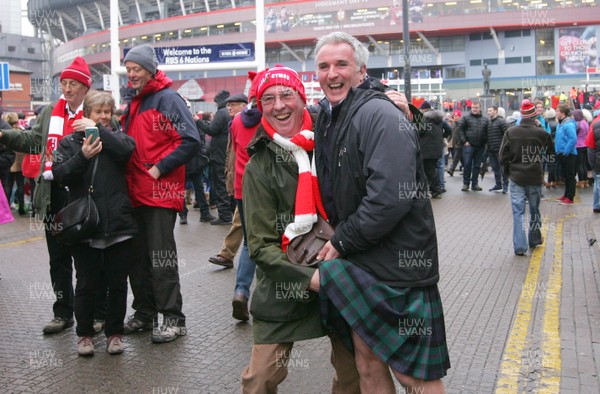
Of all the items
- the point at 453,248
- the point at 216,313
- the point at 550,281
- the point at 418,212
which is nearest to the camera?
the point at 418,212

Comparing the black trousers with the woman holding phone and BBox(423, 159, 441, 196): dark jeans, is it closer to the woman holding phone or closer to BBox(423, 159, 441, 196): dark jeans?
the woman holding phone

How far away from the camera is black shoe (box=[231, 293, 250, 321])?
5.55m

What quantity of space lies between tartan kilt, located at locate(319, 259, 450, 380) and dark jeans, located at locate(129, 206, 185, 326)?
2454 millimetres

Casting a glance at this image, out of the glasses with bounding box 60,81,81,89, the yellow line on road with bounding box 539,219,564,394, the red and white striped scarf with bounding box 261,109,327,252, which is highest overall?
the glasses with bounding box 60,81,81,89

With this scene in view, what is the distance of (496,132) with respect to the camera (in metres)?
15.3

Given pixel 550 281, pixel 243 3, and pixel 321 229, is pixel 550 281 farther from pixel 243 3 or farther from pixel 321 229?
pixel 243 3

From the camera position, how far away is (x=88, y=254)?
15.9 feet

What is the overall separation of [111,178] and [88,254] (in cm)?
60

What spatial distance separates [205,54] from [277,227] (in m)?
14.1

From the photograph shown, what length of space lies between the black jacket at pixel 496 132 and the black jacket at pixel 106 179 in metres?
12.1

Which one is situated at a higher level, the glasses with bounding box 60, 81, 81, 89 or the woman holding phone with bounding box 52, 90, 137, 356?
the glasses with bounding box 60, 81, 81, 89

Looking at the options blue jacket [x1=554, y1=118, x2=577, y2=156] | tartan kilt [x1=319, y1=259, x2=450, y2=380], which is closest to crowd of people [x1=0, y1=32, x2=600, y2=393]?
tartan kilt [x1=319, y1=259, x2=450, y2=380]

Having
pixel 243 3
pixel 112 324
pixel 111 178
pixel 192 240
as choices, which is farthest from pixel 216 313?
pixel 243 3

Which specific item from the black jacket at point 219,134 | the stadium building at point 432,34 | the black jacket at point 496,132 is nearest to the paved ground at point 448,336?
the black jacket at point 219,134
